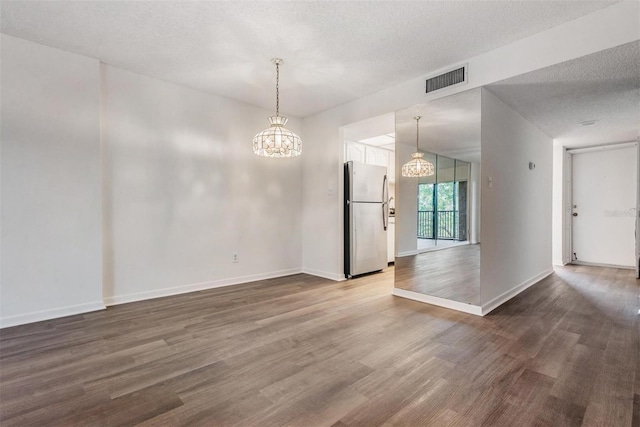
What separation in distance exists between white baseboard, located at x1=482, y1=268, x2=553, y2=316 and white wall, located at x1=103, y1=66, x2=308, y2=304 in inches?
121

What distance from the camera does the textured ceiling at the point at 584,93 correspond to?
8.89 ft

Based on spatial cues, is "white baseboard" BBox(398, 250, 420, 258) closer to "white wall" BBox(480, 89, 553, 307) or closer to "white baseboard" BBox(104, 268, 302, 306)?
"white wall" BBox(480, 89, 553, 307)

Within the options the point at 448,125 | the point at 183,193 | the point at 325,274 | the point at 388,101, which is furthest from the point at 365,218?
the point at 183,193

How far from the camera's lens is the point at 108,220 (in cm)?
347

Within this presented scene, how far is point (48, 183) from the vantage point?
3.06m

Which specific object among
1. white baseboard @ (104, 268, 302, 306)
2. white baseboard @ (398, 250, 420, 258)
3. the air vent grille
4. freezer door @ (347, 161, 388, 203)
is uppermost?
the air vent grille

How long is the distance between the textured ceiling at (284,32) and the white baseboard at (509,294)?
8.93ft

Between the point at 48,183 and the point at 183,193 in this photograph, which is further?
the point at 183,193

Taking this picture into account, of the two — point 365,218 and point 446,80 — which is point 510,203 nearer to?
point 446,80

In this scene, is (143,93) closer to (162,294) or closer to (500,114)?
(162,294)

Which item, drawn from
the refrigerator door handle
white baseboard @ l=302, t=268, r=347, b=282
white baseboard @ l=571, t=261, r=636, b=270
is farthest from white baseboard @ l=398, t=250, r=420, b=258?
white baseboard @ l=571, t=261, r=636, b=270

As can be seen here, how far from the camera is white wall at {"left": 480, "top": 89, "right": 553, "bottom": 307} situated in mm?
3328

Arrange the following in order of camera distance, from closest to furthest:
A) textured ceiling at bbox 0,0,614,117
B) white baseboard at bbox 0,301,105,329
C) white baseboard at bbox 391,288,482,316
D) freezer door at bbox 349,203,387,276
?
textured ceiling at bbox 0,0,614,117
white baseboard at bbox 0,301,105,329
white baseboard at bbox 391,288,482,316
freezer door at bbox 349,203,387,276

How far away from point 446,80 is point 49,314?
4941 mm
